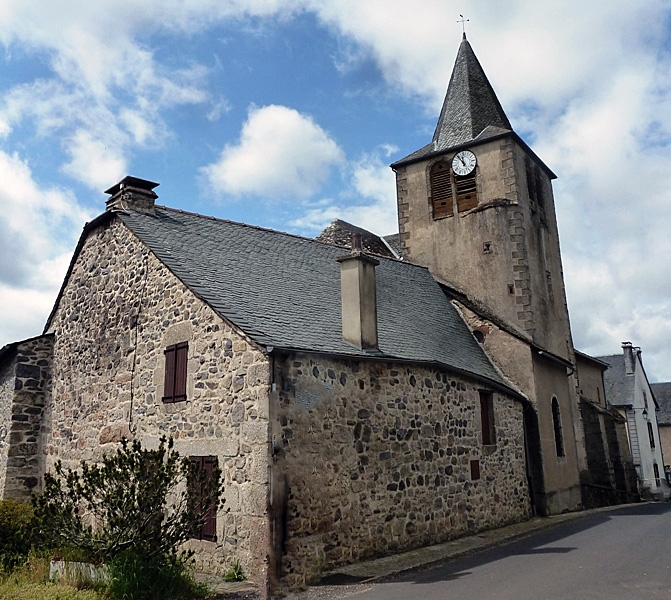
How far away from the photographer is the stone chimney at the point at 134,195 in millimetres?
12328

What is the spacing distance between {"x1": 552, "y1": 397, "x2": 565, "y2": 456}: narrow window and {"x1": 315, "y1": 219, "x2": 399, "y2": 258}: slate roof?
21.1 feet

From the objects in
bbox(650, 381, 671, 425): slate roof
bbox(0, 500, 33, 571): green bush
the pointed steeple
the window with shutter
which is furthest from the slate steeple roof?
bbox(650, 381, 671, 425): slate roof

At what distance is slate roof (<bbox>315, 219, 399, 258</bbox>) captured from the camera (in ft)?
62.6

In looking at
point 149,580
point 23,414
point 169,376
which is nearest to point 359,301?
point 169,376

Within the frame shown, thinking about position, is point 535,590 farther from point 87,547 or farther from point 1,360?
point 1,360

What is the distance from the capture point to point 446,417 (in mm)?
11461

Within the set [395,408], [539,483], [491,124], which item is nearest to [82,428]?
[395,408]

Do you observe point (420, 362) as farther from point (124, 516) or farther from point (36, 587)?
point (36, 587)

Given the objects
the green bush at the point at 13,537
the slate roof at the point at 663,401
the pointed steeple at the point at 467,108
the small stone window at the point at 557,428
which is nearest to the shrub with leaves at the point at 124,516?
the green bush at the point at 13,537

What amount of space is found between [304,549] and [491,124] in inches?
602

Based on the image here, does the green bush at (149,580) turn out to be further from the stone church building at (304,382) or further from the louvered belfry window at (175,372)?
the louvered belfry window at (175,372)

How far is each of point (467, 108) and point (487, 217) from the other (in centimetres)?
451

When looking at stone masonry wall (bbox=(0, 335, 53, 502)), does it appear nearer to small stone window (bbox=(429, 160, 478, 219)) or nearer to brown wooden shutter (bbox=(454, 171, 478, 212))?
small stone window (bbox=(429, 160, 478, 219))

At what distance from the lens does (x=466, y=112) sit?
20062 millimetres
